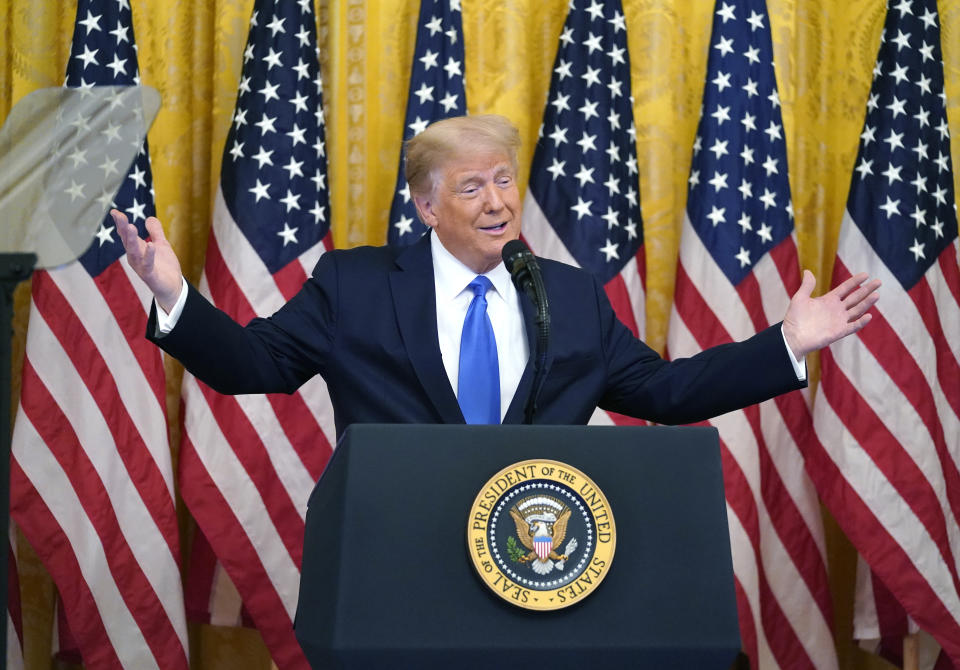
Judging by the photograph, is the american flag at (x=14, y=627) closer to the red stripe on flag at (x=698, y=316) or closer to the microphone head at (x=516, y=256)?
the red stripe on flag at (x=698, y=316)

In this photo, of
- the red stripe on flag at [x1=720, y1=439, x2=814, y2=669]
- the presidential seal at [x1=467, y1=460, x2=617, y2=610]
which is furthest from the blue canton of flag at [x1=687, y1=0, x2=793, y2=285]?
the presidential seal at [x1=467, y1=460, x2=617, y2=610]

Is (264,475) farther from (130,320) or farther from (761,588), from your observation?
(761,588)

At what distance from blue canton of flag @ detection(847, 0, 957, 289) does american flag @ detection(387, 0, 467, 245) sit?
1422 mm

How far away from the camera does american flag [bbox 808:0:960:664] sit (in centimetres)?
372

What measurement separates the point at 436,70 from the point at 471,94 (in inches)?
10.3

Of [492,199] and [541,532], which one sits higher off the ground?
[492,199]

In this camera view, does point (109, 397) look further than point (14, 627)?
No

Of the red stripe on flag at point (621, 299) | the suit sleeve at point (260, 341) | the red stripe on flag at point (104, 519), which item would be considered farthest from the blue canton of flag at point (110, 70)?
the red stripe on flag at point (621, 299)

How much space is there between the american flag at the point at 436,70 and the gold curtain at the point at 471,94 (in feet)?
0.74

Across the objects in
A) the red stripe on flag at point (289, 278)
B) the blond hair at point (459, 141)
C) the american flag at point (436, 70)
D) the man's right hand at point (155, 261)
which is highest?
the american flag at point (436, 70)

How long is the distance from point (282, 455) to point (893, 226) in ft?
7.16

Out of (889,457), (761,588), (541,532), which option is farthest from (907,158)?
(541,532)

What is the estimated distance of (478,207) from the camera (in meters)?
2.60

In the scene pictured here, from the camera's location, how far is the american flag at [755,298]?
3869mm
